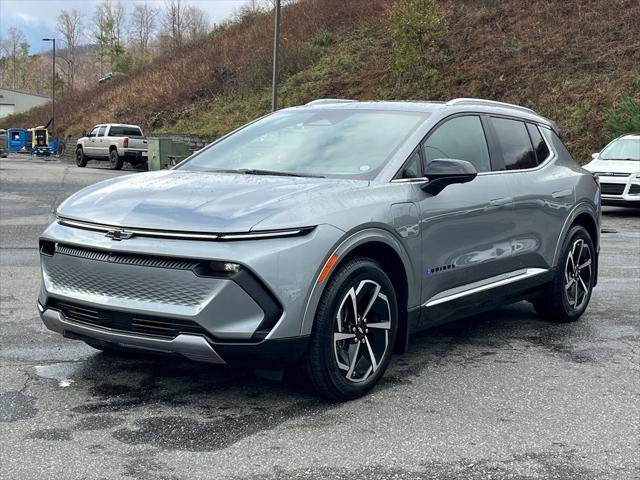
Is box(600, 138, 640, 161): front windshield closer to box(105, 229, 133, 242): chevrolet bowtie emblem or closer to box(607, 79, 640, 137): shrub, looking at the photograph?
box(607, 79, 640, 137): shrub

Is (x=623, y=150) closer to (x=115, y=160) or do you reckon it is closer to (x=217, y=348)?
(x=217, y=348)

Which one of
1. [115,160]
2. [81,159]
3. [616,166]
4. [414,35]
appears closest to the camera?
[616,166]

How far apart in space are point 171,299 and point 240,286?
0.36 metres

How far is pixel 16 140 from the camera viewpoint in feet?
191

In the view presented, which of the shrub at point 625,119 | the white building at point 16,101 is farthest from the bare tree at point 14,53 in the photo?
the shrub at point 625,119

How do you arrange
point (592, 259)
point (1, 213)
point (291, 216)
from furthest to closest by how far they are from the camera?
1. point (1, 213)
2. point (592, 259)
3. point (291, 216)

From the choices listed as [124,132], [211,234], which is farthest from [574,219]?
[124,132]

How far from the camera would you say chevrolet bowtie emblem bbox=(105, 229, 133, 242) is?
4008 mm

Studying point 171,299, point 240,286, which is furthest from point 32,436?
point 240,286

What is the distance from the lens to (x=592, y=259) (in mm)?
6855

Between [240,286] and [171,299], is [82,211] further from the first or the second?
[240,286]

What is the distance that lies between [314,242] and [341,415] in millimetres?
917

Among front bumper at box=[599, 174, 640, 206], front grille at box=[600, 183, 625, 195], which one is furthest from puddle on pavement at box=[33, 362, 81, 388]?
front grille at box=[600, 183, 625, 195]

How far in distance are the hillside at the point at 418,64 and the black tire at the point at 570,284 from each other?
53.0ft
